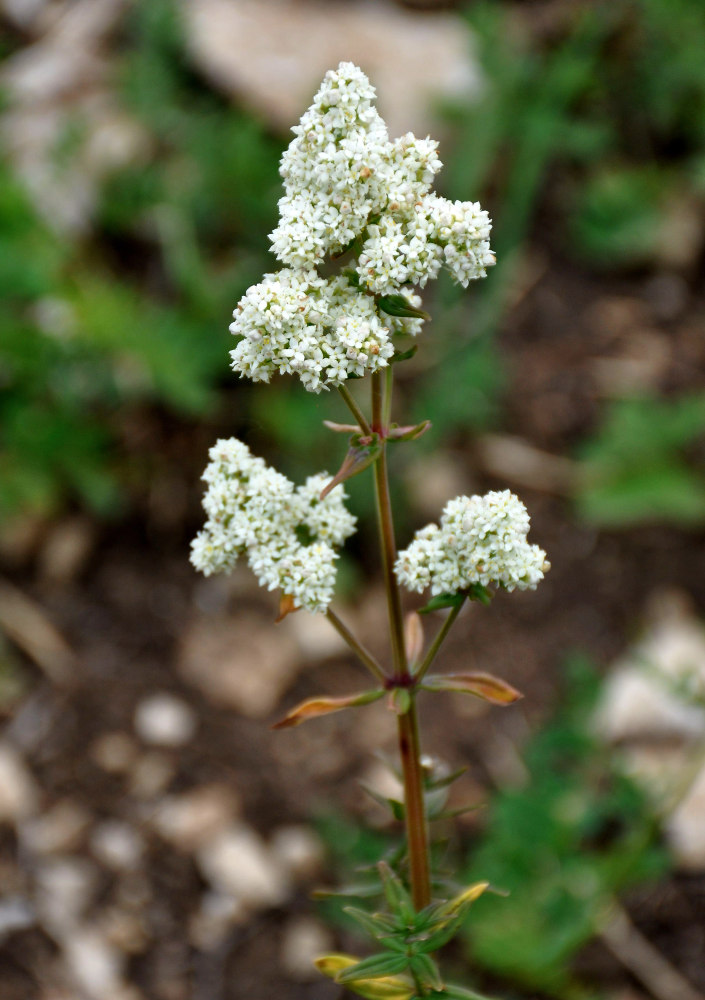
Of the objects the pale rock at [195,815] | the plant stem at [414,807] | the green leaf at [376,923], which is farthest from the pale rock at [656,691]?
the green leaf at [376,923]

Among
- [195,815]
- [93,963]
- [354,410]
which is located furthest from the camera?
[195,815]

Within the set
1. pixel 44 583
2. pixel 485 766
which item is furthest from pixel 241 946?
pixel 44 583

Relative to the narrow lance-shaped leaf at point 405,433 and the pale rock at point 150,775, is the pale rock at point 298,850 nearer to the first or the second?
the pale rock at point 150,775

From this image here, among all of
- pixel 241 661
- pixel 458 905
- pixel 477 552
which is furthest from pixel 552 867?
pixel 477 552

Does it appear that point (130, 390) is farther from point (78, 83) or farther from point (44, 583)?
point (78, 83)

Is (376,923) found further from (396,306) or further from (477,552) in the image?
(396,306)
